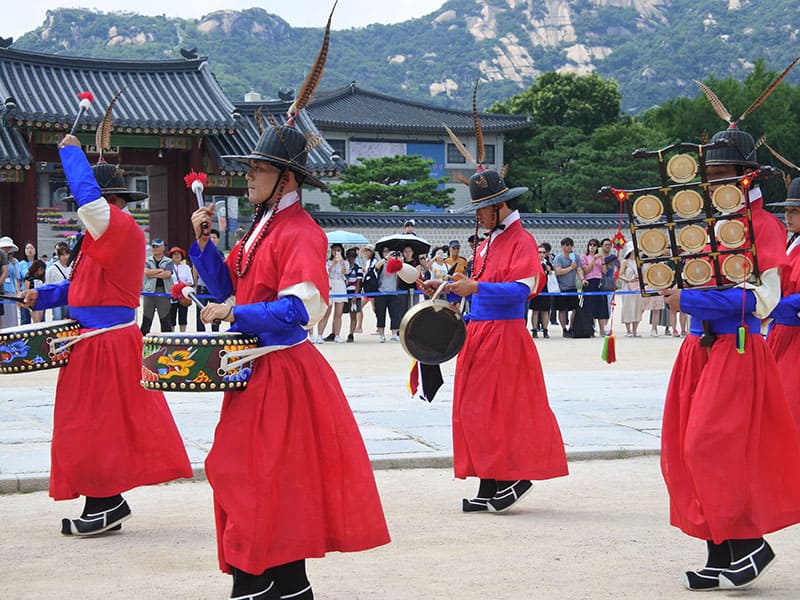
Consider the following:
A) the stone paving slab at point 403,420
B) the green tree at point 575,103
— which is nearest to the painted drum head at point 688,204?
the stone paving slab at point 403,420

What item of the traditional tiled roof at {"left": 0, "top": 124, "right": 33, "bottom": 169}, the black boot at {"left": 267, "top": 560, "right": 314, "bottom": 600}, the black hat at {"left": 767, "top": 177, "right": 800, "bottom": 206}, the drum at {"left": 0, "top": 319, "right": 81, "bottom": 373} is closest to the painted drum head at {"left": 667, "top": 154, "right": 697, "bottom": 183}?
the black hat at {"left": 767, "top": 177, "right": 800, "bottom": 206}

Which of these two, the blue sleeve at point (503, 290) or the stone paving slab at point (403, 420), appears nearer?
the blue sleeve at point (503, 290)

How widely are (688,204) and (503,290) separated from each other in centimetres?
175

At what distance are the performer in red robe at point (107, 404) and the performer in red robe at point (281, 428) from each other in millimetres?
1569

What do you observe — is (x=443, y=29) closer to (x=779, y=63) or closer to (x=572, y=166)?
(x=779, y=63)

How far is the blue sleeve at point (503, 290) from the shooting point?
21.3 feet

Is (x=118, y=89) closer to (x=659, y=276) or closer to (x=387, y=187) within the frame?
(x=387, y=187)

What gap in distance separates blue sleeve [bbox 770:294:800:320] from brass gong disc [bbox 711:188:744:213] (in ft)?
4.96

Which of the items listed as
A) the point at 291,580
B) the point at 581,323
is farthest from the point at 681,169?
the point at 581,323

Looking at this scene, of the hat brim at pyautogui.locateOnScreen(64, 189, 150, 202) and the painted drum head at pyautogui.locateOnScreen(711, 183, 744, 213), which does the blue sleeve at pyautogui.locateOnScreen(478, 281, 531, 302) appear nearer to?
the painted drum head at pyautogui.locateOnScreen(711, 183, 744, 213)

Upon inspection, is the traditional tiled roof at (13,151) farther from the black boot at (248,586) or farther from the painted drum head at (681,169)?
the black boot at (248,586)

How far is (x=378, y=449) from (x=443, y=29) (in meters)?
122

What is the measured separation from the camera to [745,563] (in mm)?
4910

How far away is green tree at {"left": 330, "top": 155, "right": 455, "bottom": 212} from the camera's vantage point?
1566 inches
